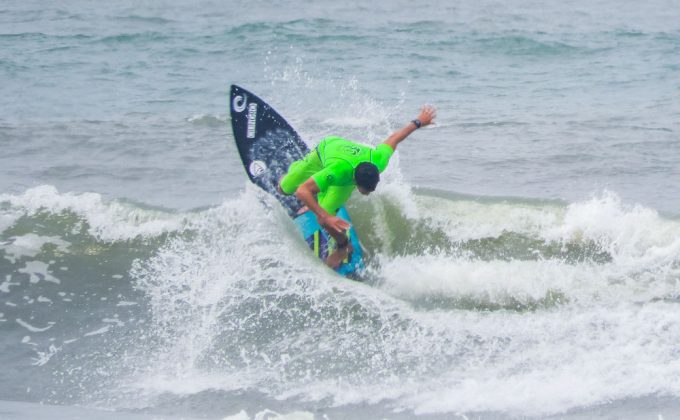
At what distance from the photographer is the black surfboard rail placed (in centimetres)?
848

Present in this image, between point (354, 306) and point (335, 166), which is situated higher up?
point (335, 166)

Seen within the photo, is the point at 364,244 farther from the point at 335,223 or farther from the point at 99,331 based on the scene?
the point at 99,331

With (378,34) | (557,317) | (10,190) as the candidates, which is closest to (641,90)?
(378,34)

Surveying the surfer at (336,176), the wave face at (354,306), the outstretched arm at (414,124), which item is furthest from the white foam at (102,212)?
the outstretched arm at (414,124)

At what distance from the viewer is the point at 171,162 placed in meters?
11.1

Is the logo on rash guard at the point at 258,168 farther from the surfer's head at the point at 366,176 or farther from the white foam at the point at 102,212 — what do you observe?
the surfer's head at the point at 366,176

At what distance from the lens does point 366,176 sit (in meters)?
6.71

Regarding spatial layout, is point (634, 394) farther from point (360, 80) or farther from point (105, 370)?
point (360, 80)

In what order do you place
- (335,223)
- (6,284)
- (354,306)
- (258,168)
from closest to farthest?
(335,223) < (354,306) < (6,284) < (258,168)

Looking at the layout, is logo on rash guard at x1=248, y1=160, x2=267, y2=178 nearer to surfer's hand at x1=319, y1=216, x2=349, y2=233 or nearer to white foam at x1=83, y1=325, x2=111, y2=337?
surfer's hand at x1=319, y1=216, x2=349, y2=233

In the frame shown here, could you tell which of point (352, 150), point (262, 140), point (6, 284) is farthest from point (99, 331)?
point (262, 140)

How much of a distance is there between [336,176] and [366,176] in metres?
0.35

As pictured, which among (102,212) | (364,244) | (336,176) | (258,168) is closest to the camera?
(336,176)

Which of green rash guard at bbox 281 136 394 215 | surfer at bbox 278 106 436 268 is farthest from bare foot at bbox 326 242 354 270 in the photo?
green rash guard at bbox 281 136 394 215
